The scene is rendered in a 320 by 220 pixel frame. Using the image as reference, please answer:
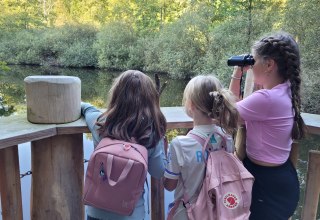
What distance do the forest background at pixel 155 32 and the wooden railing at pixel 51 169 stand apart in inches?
279

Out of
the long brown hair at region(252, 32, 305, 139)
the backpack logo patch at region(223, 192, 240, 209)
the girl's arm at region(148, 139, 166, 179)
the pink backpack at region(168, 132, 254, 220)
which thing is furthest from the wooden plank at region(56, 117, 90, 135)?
the long brown hair at region(252, 32, 305, 139)

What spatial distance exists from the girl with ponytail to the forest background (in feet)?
22.8

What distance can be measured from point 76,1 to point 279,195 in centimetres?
2653

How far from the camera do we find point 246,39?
11203 millimetres

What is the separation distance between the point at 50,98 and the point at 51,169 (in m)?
0.28

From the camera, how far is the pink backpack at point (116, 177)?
46.6 inches

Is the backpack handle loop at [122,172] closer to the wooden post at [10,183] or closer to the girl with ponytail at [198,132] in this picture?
the girl with ponytail at [198,132]

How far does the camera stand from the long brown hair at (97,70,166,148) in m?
1.27

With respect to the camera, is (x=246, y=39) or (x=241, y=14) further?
(x=241, y=14)

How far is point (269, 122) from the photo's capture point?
4.41 feet

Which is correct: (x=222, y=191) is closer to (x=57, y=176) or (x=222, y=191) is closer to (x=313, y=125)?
(x=313, y=125)

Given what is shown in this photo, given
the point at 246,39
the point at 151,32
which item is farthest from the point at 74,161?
the point at 151,32

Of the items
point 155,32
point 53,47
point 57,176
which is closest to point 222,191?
point 57,176

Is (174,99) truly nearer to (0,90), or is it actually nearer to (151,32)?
(0,90)
